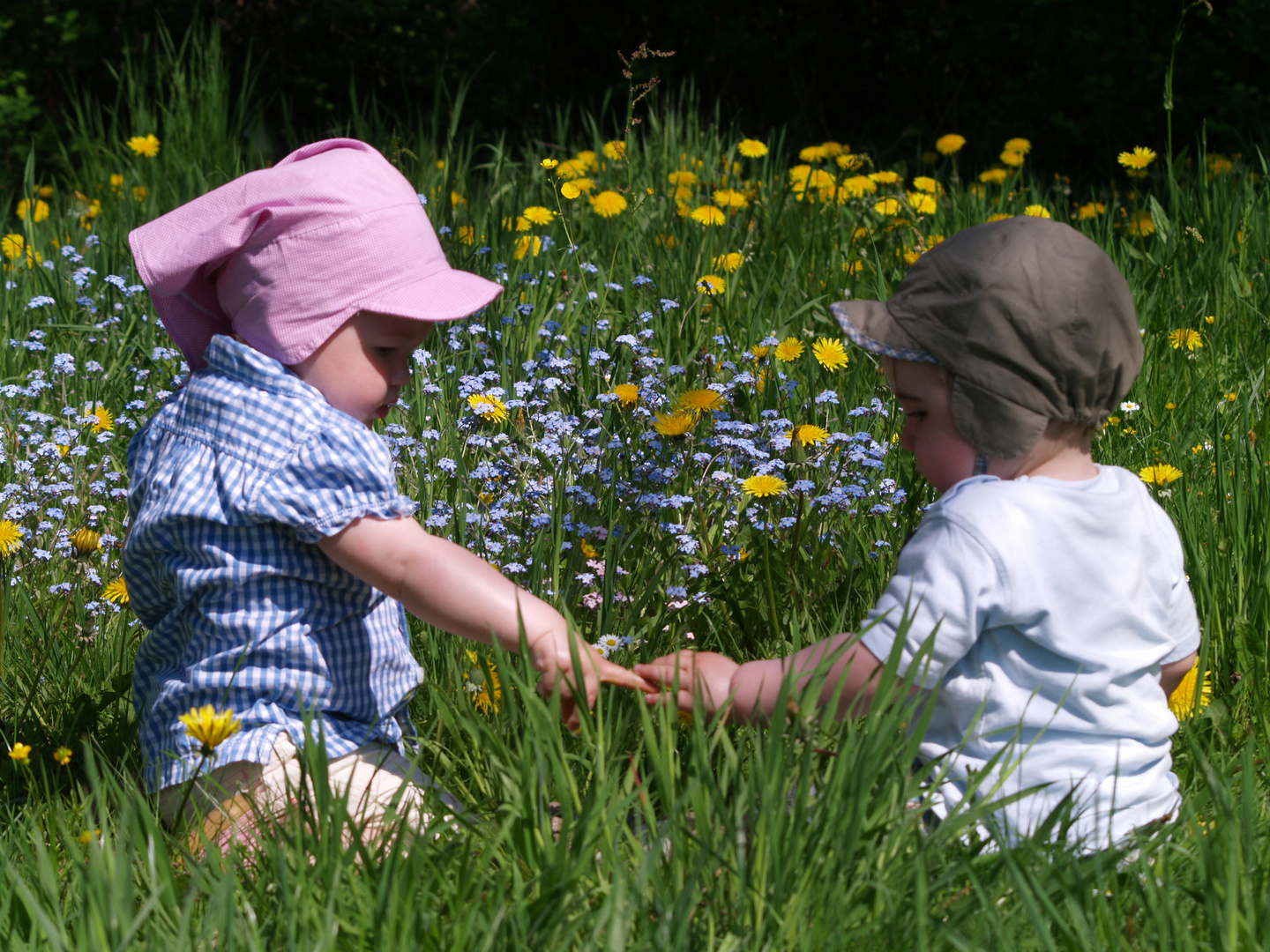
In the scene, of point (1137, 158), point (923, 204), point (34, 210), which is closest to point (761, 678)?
point (923, 204)

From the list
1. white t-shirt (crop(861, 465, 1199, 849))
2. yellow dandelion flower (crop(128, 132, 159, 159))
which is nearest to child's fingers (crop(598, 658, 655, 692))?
white t-shirt (crop(861, 465, 1199, 849))

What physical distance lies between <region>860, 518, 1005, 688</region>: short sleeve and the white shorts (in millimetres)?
640

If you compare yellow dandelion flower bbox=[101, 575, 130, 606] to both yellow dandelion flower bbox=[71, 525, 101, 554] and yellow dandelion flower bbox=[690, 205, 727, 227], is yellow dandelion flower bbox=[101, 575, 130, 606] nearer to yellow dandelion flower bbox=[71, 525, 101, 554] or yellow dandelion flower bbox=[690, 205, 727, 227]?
yellow dandelion flower bbox=[71, 525, 101, 554]

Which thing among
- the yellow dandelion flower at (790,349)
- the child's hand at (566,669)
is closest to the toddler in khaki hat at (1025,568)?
the child's hand at (566,669)

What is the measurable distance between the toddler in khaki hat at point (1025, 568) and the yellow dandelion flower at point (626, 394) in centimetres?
102

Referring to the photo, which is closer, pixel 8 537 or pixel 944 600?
pixel 944 600

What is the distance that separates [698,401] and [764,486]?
0.28 m

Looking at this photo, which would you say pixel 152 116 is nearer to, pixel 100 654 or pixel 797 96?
pixel 100 654

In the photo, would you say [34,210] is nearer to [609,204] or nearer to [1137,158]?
[609,204]

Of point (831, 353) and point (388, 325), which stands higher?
point (388, 325)

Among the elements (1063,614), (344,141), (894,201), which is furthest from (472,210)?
(1063,614)

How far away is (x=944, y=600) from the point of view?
60.9 inches

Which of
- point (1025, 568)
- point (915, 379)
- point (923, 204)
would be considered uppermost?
point (923, 204)

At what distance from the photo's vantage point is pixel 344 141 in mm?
1957
